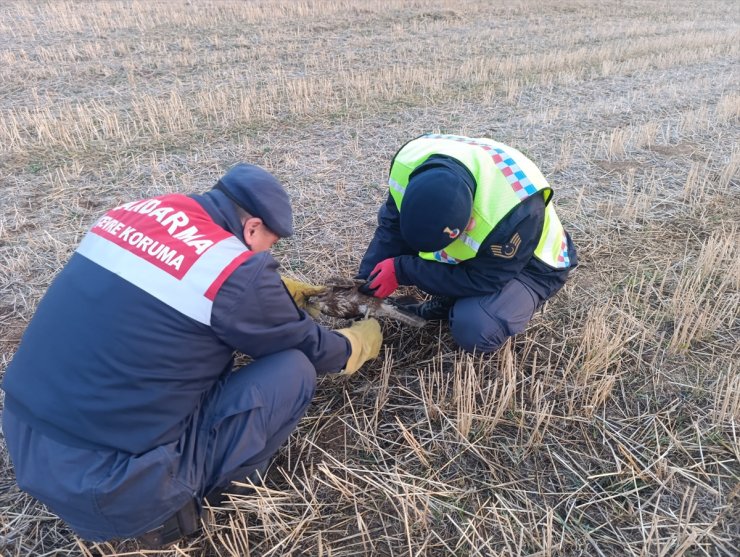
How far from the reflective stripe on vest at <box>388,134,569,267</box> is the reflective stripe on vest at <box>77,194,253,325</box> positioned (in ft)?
3.99

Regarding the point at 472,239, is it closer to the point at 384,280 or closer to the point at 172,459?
the point at 384,280

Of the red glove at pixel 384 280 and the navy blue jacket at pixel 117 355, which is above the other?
the navy blue jacket at pixel 117 355

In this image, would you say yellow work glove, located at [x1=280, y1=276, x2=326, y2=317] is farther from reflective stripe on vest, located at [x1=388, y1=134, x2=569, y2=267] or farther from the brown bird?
reflective stripe on vest, located at [x1=388, y1=134, x2=569, y2=267]

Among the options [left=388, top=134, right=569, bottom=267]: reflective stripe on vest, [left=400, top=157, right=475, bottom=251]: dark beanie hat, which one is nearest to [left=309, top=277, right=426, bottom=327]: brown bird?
[left=388, top=134, right=569, bottom=267]: reflective stripe on vest

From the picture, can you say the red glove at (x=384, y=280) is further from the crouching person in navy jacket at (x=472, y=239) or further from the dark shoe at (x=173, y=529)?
the dark shoe at (x=173, y=529)

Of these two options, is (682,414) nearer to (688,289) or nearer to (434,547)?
(688,289)

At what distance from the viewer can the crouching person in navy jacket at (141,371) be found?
1.67 m

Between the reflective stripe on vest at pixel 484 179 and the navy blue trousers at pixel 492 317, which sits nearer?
the reflective stripe on vest at pixel 484 179

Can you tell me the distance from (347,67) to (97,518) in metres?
8.56

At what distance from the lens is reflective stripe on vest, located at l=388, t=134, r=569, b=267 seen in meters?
2.50

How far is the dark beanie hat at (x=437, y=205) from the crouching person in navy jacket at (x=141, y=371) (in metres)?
0.77

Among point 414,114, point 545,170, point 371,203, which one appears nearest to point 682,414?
point 371,203

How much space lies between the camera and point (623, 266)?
3684mm

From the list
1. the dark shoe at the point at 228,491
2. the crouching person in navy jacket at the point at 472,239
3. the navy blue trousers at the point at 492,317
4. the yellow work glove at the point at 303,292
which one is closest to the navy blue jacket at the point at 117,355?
the dark shoe at the point at 228,491
